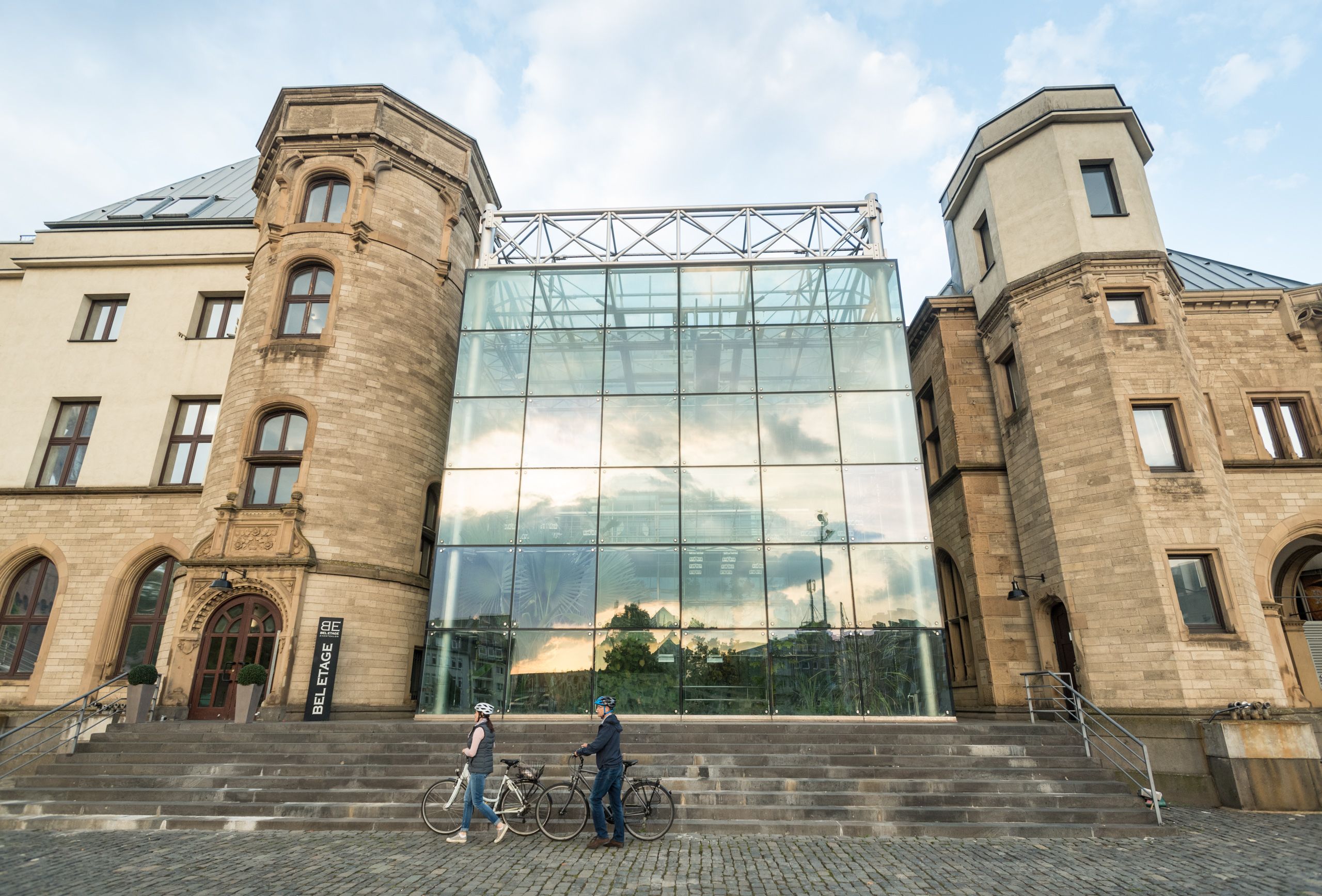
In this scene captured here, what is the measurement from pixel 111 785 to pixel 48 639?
34.3ft

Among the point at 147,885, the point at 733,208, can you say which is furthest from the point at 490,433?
the point at 147,885

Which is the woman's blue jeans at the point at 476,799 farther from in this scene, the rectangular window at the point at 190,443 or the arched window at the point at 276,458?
the rectangular window at the point at 190,443

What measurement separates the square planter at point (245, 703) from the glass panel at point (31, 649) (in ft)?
28.8

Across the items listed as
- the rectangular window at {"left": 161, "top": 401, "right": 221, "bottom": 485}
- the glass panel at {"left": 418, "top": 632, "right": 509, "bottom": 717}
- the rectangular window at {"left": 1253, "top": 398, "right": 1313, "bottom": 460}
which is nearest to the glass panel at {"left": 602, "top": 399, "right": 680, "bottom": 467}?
the glass panel at {"left": 418, "top": 632, "right": 509, "bottom": 717}

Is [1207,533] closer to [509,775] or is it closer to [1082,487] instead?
[1082,487]

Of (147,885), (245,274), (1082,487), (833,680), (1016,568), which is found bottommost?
(147,885)

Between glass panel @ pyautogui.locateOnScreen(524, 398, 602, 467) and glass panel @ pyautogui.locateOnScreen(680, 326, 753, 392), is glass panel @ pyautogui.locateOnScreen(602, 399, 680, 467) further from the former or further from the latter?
glass panel @ pyautogui.locateOnScreen(680, 326, 753, 392)

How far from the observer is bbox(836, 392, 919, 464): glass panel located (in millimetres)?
17375

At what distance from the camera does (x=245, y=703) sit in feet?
49.2

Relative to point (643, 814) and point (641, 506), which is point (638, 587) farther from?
point (643, 814)

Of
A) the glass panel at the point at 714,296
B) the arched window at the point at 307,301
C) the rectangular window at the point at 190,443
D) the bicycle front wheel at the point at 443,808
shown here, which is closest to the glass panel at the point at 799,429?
the glass panel at the point at 714,296

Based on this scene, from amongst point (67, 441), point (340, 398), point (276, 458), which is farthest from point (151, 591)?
point (340, 398)

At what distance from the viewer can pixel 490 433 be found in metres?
18.1

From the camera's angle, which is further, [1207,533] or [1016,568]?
[1016,568]
